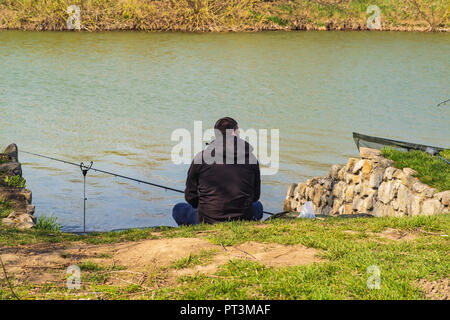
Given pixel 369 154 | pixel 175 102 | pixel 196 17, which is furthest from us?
pixel 196 17

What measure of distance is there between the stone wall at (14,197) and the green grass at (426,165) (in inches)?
210

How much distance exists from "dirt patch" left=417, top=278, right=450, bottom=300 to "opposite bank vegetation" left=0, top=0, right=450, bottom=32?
37948 millimetres

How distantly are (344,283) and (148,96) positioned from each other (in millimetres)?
18415

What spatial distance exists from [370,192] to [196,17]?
3342 cm

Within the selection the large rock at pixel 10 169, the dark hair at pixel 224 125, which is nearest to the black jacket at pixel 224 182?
the dark hair at pixel 224 125

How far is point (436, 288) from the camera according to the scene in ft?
14.6

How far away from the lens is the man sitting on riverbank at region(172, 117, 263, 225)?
6570 millimetres

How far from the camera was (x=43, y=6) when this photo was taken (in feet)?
133

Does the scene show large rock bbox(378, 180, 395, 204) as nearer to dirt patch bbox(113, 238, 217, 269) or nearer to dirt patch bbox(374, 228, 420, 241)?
dirt patch bbox(374, 228, 420, 241)

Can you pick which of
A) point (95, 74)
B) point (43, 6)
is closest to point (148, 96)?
point (95, 74)

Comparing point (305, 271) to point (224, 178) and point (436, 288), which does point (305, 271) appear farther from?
point (224, 178)

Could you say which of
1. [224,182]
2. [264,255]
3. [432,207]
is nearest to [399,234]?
[264,255]
